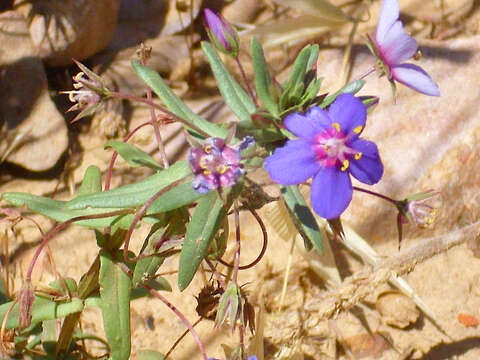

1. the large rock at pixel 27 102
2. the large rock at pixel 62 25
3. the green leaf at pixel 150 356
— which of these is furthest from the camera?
the large rock at pixel 62 25

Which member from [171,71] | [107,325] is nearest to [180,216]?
[107,325]

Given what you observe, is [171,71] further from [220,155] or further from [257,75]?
[220,155]

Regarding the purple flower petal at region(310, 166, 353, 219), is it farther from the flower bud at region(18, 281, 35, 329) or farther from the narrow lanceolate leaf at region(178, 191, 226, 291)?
the flower bud at region(18, 281, 35, 329)

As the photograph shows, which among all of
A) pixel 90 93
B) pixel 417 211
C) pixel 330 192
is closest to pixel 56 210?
pixel 90 93

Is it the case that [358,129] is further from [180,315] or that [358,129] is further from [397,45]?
[180,315]

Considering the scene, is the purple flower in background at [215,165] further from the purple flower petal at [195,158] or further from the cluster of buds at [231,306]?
the cluster of buds at [231,306]

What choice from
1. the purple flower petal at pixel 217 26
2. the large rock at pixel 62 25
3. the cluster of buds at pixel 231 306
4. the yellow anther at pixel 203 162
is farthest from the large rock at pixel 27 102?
the yellow anther at pixel 203 162
